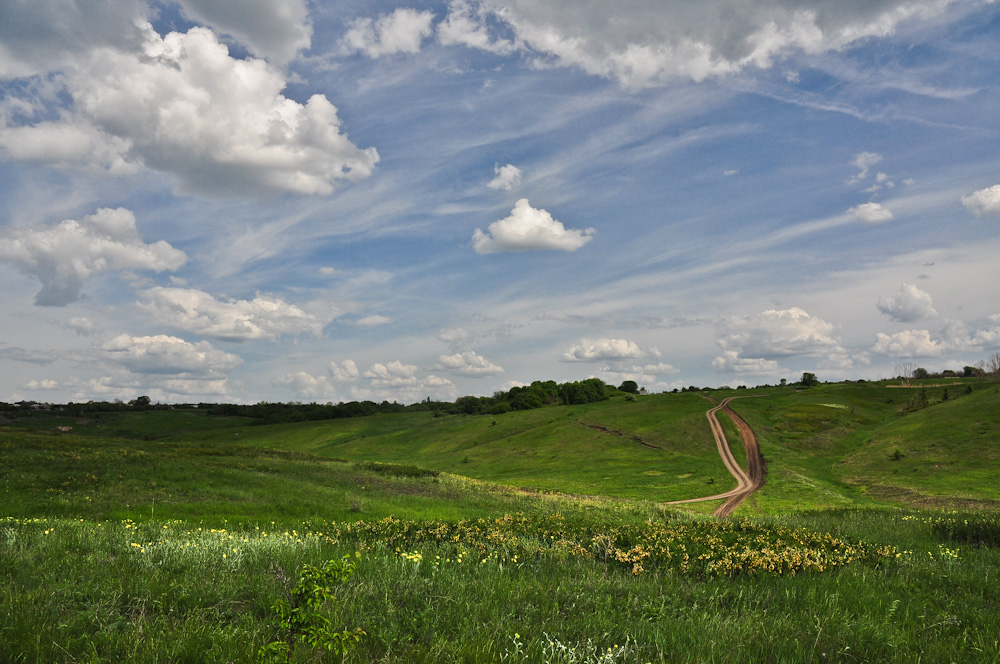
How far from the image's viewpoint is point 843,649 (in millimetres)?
4863

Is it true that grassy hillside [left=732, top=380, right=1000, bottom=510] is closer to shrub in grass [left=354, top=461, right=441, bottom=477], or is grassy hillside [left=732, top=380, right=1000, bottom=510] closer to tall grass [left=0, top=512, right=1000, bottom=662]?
shrub in grass [left=354, top=461, right=441, bottom=477]

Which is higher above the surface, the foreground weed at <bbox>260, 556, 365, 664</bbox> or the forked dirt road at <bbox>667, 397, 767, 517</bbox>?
the foreground weed at <bbox>260, 556, 365, 664</bbox>

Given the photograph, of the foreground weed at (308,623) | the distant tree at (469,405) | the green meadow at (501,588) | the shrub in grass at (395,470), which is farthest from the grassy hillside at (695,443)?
the foreground weed at (308,623)

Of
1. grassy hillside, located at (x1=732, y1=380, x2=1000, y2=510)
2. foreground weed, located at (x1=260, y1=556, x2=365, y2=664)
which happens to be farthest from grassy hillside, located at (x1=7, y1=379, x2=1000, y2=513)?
foreground weed, located at (x1=260, y1=556, x2=365, y2=664)

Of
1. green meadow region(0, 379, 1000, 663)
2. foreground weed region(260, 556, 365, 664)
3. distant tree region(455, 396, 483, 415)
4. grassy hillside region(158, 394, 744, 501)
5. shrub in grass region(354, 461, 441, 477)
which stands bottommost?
grassy hillside region(158, 394, 744, 501)

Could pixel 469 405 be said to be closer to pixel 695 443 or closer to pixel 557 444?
pixel 557 444

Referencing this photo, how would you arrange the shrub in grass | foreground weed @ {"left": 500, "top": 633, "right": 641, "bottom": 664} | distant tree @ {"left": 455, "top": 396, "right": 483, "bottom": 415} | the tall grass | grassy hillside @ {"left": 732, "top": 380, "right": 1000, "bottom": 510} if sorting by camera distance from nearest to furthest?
foreground weed @ {"left": 500, "top": 633, "right": 641, "bottom": 664}, the tall grass, the shrub in grass, grassy hillside @ {"left": 732, "top": 380, "right": 1000, "bottom": 510}, distant tree @ {"left": 455, "top": 396, "right": 483, "bottom": 415}

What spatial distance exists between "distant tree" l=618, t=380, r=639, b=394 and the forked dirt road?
74.3 metres

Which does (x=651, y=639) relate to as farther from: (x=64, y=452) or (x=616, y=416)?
(x=616, y=416)

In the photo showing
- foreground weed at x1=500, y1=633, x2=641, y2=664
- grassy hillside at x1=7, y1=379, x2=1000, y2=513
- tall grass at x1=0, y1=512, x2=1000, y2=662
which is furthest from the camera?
grassy hillside at x1=7, y1=379, x2=1000, y2=513

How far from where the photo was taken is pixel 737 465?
2822 inches

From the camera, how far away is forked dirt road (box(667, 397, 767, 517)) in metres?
52.2

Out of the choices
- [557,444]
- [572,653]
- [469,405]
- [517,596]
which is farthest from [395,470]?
[469,405]

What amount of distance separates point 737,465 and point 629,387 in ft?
374
